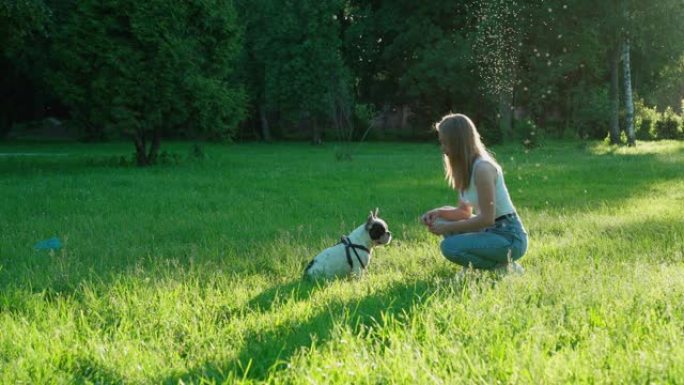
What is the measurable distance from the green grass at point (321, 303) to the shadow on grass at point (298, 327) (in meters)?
0.02

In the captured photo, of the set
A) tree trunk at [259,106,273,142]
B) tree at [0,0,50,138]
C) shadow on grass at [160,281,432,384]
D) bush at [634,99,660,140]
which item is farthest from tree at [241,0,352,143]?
shadow on grass at [160,281,432,384]

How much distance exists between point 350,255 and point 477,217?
1.18 m

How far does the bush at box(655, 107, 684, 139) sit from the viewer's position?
42.2m

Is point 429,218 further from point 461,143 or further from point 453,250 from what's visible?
point 461,143

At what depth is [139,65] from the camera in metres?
20.5

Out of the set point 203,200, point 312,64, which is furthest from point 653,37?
point 203,200

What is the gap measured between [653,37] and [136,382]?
32.9 meters

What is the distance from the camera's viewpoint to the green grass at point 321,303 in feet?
11.7

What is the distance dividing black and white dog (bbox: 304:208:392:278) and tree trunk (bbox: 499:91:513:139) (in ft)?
110

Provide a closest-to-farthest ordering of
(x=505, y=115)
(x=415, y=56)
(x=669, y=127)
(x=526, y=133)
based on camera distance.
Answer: (x=526, y=133)
(x=505, y=115)
(x=669, y=127)
(x=415, y=56)

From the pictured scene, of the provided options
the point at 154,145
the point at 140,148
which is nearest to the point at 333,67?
the point at 154,145

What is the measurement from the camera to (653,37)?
1230 inches

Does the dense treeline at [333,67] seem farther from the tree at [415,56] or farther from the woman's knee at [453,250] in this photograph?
the woman's knee at [453,250]

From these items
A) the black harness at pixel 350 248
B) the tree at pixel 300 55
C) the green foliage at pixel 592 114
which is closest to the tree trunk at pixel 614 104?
the green foliage at pixel 592 114
